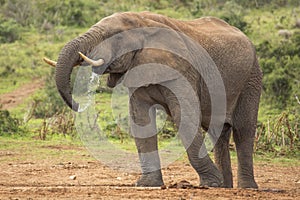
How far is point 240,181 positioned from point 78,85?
8.43 feet

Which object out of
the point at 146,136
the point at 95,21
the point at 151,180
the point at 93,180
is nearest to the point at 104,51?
the point at 146,136

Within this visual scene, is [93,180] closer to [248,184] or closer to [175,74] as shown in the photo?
[248,184]

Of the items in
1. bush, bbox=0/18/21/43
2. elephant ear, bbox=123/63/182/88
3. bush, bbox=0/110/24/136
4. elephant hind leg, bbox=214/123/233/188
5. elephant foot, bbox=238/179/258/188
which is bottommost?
bush, bbox=0/18/21/43

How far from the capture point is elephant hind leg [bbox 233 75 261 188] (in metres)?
8.42

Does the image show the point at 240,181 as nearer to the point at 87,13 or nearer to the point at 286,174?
the point at 286,174

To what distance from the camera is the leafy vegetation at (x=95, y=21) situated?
41.9 ft

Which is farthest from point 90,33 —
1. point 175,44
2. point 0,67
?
point 0,67

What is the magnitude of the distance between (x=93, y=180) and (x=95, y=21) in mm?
17326

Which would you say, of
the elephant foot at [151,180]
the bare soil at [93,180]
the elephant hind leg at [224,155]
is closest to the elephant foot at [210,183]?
the bare soil at [93,180]

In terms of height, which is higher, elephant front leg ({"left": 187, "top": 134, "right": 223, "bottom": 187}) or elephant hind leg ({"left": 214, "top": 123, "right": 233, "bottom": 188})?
elephant front leg ({"left": 187, "top": 134, "right": 223, "bottom": 187})

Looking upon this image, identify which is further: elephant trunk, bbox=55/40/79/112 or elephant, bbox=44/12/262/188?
elephant, bbox=44/12/262/188

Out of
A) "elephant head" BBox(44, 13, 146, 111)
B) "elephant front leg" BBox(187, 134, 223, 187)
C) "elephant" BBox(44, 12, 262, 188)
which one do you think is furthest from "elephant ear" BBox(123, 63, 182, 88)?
"elephant front leg" BBox(187, 134, 223, 187)

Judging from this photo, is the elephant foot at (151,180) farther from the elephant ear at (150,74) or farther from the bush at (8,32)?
the bush at (8,32)

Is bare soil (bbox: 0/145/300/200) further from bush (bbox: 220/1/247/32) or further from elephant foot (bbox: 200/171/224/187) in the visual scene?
bush (bbox: 220/1/247/32)
